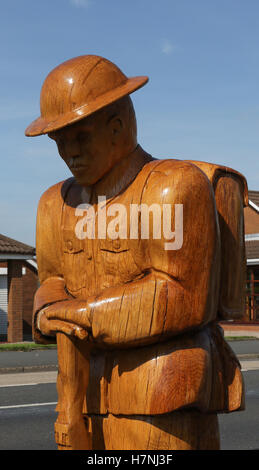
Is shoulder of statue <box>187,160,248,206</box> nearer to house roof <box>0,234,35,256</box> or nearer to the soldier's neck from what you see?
the soldier's neck

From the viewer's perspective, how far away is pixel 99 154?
1982mm

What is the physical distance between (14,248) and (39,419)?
9855mm

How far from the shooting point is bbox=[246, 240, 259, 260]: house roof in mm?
20984

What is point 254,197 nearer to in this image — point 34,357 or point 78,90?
point 34,357

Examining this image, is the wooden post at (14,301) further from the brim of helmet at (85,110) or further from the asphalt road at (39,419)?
the brim of helmet at (85,110)

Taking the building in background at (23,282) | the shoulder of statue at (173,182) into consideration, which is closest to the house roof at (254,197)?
the building in background at (23,282)

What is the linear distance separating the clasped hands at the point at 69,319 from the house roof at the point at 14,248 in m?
14.3

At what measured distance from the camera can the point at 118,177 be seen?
2025 mm

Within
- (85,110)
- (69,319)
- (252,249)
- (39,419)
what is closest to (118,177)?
(85,110)

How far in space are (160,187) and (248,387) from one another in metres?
7.95

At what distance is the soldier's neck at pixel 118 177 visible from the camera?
6.64 ft

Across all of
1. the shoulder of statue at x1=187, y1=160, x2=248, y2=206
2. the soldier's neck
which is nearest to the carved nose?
the soldier's neck

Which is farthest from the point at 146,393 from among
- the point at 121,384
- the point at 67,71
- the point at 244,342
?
the point at 244,342
